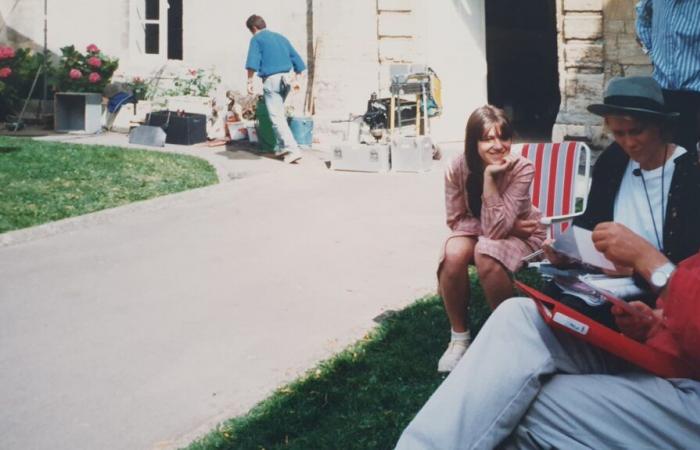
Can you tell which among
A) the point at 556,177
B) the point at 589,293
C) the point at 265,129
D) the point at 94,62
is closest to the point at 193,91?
the point at 94,62

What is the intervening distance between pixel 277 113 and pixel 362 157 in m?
1.36

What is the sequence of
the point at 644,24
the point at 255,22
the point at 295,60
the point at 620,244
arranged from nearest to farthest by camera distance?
the point at 620,244 → the point at 644,24 → the point at 255,22 → the point at 295,60

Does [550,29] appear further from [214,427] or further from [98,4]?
[214,427]

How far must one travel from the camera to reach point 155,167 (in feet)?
32.0

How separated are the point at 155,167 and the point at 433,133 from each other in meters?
4.12

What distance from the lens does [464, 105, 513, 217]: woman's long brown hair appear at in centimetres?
397

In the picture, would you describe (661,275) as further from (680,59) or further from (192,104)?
(192,104)

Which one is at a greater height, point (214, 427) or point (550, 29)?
point (550, 29)

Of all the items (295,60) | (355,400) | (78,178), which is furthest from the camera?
(295,60)

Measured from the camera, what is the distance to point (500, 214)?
3920mm

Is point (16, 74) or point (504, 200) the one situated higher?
point (16, 74)

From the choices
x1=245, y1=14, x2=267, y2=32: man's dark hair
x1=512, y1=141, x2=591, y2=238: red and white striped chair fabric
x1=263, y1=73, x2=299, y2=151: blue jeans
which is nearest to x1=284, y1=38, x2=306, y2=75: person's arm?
x1=263, y1=73, x2=299, y2=151: blue jeans

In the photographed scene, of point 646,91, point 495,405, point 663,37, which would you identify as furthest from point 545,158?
point 495,405

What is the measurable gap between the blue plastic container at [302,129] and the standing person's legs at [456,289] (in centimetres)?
786
